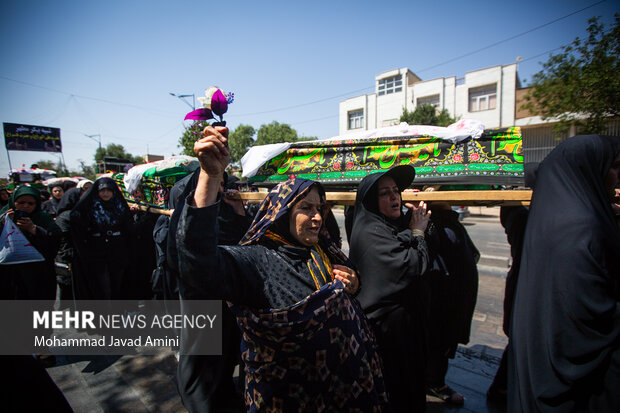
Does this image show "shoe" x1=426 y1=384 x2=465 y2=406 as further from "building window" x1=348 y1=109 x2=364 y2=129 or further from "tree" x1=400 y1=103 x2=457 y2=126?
"building window" x1=348 y1=109 x2=364 y2=129

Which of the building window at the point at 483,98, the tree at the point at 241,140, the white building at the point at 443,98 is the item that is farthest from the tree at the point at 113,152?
the building window at the point at 483,98

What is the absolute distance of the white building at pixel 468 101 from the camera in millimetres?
19062

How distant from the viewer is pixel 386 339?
7.30 ft

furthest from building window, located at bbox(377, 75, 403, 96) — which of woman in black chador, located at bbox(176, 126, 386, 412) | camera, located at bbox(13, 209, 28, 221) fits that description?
woman in black chador, located at bbox(176, 126, 386, 412)

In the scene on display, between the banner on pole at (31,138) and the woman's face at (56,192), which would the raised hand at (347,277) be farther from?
the banner on pole at (31,138)

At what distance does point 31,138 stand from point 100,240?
21.3m

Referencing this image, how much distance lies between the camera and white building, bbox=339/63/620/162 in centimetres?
1906

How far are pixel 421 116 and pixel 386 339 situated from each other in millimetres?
18385

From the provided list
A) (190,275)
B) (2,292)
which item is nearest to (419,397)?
(190,275)

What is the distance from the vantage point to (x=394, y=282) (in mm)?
2154

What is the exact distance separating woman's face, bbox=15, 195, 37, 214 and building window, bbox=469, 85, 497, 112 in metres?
23.6

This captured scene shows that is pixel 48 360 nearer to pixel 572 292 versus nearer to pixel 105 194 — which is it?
pixel 105 194

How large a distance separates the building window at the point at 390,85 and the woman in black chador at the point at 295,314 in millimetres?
26430

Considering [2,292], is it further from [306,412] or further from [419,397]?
[419,397]
